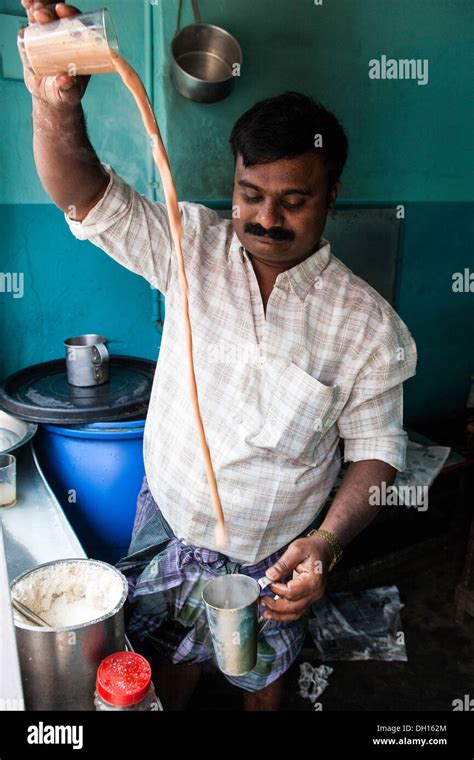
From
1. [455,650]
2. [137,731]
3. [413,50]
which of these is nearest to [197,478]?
[137,731]

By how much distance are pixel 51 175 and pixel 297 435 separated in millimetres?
980

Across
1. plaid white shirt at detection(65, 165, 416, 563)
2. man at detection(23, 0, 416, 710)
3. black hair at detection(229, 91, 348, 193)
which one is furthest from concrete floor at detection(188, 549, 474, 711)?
black hair at detection(229, 91, 348, 193)

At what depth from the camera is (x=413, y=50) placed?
11.2 feet

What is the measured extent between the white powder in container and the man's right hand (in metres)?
1.05

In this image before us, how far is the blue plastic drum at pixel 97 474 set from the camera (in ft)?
8.33

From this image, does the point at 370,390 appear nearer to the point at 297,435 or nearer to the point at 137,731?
the point at 297,435

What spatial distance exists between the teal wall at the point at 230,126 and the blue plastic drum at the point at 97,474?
2.76ft

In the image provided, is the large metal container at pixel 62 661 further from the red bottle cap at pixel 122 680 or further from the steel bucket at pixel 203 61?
the steel bucket at pixel 203 61

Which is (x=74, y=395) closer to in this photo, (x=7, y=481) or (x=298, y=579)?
(x=7, y=481)

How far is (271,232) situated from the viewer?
1898 mm

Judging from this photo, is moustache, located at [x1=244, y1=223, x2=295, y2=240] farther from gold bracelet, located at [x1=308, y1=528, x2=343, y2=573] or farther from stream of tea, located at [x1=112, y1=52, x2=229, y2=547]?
gold bracelet, located at [x1=308, y1=528, x2=343, y2=573]

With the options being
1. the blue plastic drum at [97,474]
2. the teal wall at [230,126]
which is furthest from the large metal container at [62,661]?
the teal wall at [230,126]

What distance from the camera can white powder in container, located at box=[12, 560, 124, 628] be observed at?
1.46 m

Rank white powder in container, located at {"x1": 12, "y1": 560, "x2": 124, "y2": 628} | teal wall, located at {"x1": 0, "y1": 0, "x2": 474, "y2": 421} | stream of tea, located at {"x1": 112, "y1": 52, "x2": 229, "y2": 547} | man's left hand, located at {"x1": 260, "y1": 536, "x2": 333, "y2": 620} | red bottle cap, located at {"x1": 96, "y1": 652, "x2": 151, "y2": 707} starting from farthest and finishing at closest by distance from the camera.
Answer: teal wall, located at {"x1": 0, "y1": 0, "x2": 474, "y2": 421}
man's left hand, located at {"x1": 260, "y1": 536, "x2": 333, "y2": 620}
white powder in container, located at {"x1": 12, "y1": 560, "x2": 124, "y2": 628}
stream of tea, located at {"x1": 112, "y1": 52, "x2": 229, "y2": 547}
red bottle cap, located at {"x1": 96, "y1": 652, "x2": 151, "y2": 707}
